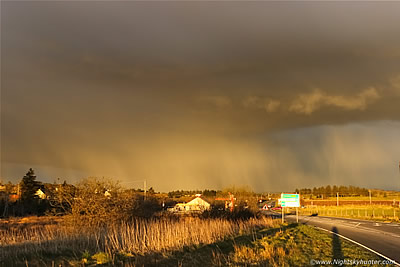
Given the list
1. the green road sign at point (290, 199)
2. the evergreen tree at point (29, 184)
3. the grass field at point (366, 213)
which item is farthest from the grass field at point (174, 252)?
the evergreen tree at point (29, 184)

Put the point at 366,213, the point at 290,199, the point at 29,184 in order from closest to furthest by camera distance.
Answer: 1. the point at 290,199
2. the point at 366,213
3. the point at 29,184

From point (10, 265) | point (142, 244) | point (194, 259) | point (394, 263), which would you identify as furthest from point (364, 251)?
point (10, 265)

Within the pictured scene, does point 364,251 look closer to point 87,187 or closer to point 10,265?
point 10,265

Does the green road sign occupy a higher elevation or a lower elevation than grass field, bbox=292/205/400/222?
higher

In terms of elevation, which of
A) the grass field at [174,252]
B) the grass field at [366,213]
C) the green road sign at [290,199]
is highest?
the green road sign at [290,199]

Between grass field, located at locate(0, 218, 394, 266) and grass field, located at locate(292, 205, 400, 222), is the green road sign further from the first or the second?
grass field, located at locate(0, 218, 394, 266)

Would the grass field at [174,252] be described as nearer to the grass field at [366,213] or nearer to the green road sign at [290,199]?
the green road sign at [290,199]

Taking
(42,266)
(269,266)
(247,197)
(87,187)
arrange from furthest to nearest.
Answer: (247,197), (87,187), (42,266), (269,266)

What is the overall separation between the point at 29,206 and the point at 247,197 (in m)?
46.2

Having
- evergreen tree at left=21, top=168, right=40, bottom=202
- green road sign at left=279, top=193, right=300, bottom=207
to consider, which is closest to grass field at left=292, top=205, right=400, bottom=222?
green road sign at left=279, top=193, right=300, bottom=207

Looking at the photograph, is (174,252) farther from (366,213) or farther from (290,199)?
(366,213)

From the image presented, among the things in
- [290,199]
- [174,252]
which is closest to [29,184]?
[290,199]

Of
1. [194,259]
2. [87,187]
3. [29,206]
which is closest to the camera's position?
[194,259]

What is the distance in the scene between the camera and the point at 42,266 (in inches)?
523
